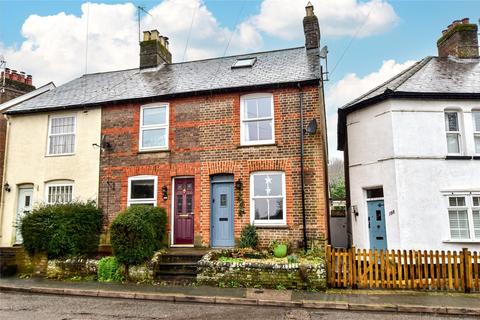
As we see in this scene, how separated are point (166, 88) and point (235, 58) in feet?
13.8

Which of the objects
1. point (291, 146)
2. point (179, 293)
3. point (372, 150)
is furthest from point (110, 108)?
point (372, 150)

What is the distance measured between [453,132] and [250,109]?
7152 mm

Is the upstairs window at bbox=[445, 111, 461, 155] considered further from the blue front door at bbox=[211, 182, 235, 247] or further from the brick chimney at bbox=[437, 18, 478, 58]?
the blue front door at bbox=[211, 182, 235, 247]

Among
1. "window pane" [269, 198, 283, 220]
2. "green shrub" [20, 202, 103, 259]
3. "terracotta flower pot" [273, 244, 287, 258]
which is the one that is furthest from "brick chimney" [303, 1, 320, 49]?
"green shrub" [20, 202, 103, 259]

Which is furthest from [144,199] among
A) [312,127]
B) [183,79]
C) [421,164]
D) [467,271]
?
[467,271]

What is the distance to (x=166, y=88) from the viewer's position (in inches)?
554

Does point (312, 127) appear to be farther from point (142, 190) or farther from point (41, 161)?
point (41, 161)

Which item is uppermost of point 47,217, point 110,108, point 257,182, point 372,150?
point 110,108

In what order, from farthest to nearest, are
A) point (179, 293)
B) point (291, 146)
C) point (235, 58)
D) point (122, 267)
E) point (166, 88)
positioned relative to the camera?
point (235, 58) < point (166, 88) < point (291, 146) < point (122, 267) < point (179, 293)

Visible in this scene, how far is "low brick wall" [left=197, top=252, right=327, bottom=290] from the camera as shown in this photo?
9.06 meters

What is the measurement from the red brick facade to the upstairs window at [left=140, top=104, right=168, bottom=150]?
23cm

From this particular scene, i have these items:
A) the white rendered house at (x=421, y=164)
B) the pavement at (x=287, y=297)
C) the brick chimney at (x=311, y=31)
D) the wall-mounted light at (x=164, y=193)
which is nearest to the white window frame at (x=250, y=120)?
the wall-mounted light at (x=164, y=193)

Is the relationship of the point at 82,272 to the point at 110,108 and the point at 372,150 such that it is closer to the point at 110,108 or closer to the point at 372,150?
the point at 110,108

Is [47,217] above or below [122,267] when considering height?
above
